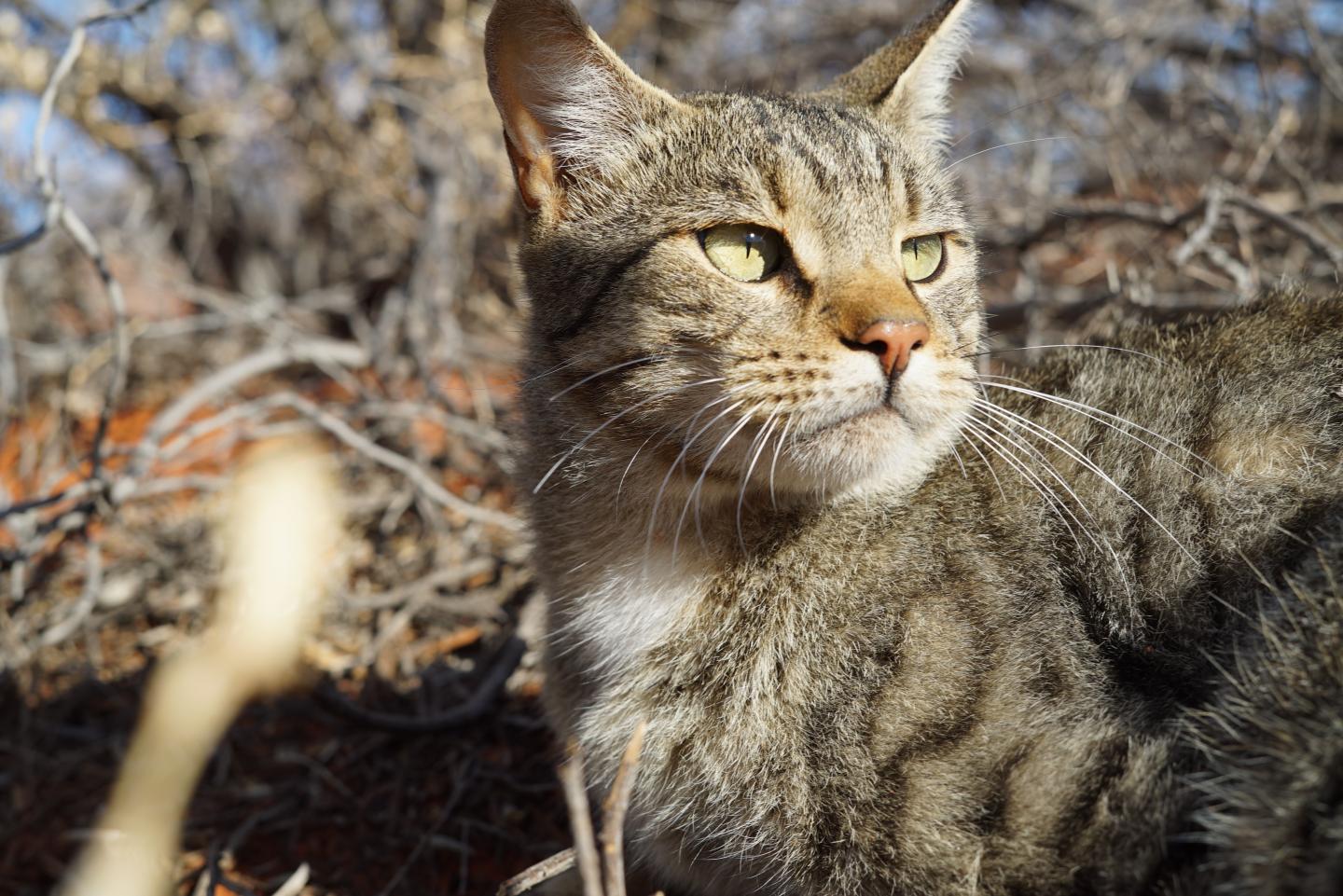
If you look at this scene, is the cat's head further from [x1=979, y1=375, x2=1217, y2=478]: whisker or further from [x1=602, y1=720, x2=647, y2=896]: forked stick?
[x1=602, y1=720, x2=647, y2=896]: forked stick

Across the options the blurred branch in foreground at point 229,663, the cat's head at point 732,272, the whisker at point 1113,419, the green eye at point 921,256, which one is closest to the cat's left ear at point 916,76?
the cat's head at point 732,272

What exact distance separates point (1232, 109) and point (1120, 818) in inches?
124

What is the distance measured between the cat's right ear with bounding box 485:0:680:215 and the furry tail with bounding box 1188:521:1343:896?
1.66 m

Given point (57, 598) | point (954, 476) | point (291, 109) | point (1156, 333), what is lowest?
point (57, 598)

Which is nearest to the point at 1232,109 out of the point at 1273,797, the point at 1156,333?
the point at 1156,333

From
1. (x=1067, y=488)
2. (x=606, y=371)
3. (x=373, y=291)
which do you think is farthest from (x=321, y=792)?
(x=373, y=291)

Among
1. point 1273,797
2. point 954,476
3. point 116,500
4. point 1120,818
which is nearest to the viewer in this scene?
point 1273,797

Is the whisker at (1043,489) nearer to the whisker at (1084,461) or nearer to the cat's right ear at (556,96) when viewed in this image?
the whisker at (1084,461)

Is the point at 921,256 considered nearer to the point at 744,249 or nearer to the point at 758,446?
the point at 744,249

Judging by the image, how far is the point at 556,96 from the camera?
2.33 meters

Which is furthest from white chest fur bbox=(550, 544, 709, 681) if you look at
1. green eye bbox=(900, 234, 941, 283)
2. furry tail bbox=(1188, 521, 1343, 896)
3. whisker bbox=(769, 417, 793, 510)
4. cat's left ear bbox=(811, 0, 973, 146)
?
cat's left ear bbox=(811, 0, 973, 146)

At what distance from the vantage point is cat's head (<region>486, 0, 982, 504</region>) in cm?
193

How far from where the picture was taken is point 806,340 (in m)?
1.92

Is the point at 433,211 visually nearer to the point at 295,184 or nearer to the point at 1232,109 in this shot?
the point at 295,184
